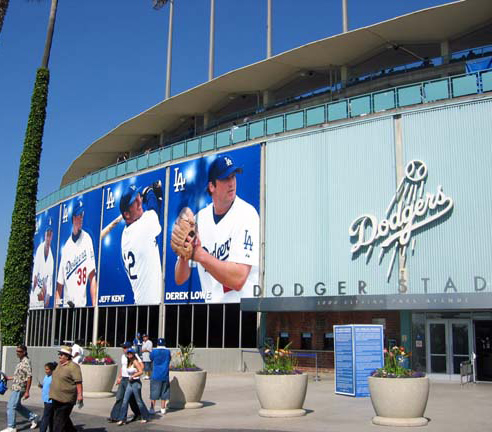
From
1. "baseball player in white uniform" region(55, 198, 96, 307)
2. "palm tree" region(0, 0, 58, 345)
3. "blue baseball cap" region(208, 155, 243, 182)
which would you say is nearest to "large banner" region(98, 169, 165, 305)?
"baseball player in white uniform" region(55, 198, 96, 307)

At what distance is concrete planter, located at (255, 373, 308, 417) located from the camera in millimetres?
14922

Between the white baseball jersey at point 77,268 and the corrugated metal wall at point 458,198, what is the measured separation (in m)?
24.6

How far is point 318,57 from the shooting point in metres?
34.7

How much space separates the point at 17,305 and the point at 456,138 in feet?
60.1

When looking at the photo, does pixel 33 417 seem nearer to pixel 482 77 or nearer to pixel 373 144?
pixel 373 144

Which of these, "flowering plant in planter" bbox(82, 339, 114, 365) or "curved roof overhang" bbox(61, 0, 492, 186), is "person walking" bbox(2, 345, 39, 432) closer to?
"flowering plant in planter" bbox(82, 339, 114, 365)

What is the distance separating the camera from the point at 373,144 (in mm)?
27734

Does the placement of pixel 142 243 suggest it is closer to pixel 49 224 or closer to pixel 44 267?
pixel 49 224

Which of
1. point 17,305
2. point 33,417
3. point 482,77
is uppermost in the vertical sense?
point 482,77

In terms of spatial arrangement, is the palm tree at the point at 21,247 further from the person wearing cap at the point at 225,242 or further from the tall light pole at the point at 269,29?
the tall light pole at the point at 269,29

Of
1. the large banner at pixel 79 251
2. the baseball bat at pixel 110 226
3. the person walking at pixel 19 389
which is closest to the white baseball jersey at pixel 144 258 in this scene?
the baseball bat at pixel 110 226

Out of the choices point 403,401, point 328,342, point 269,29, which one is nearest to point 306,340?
point 328,342

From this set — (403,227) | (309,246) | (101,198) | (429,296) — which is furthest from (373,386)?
(101,198)

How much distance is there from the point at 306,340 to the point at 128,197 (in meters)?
16.2
